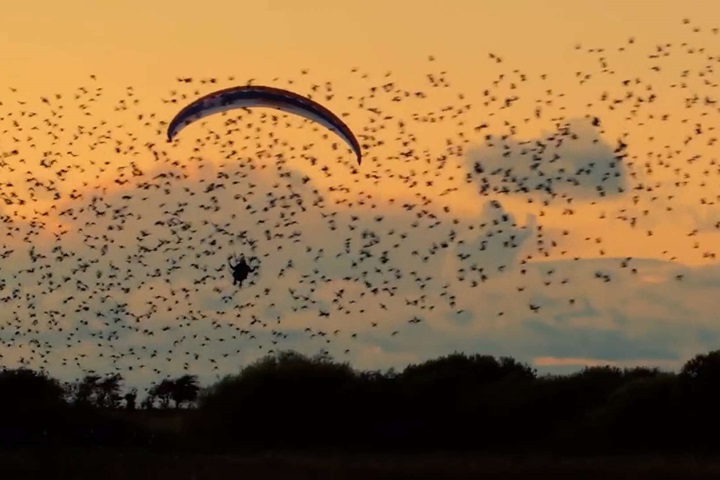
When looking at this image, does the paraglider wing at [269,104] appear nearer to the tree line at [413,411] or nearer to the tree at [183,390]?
the tree line at [413,411]

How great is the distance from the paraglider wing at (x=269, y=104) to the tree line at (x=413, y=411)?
46.0 ft

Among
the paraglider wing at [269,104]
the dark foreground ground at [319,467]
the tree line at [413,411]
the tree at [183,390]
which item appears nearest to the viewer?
the dark foreground ground at [319,467]

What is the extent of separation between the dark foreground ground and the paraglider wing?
1036cm

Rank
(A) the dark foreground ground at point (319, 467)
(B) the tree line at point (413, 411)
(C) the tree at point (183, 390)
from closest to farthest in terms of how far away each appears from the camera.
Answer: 1. (A) the dark foreground ground at point (319, 467)
2. (B) the tree line at point (413, 411)
3. (C) the tree at point (183, 390)

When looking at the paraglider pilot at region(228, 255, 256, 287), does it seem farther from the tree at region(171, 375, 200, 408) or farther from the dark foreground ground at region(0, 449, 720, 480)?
the tree at region(171, 375, 200, 408)

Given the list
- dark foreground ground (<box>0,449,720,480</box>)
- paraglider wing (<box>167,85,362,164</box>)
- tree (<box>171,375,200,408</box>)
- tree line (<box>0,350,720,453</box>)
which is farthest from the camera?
tree (<box>171,375,200,408</box>)

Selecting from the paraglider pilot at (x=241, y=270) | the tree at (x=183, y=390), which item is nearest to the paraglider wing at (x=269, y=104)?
the paraglider pilot at (x=241, y=270)

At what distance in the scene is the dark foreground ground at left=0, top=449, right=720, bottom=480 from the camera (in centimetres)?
5359

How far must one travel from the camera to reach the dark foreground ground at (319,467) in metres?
53.6

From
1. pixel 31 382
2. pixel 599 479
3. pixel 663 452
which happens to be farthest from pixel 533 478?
pixel 31 382

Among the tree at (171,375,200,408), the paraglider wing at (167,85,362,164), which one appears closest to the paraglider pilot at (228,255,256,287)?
the paraglider wing at (167,85,362,164)

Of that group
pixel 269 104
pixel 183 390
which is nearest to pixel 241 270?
pixel 269 104

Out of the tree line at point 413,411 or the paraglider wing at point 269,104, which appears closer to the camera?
the paraglider wing at point 269,104

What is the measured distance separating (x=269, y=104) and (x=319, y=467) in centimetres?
1168
